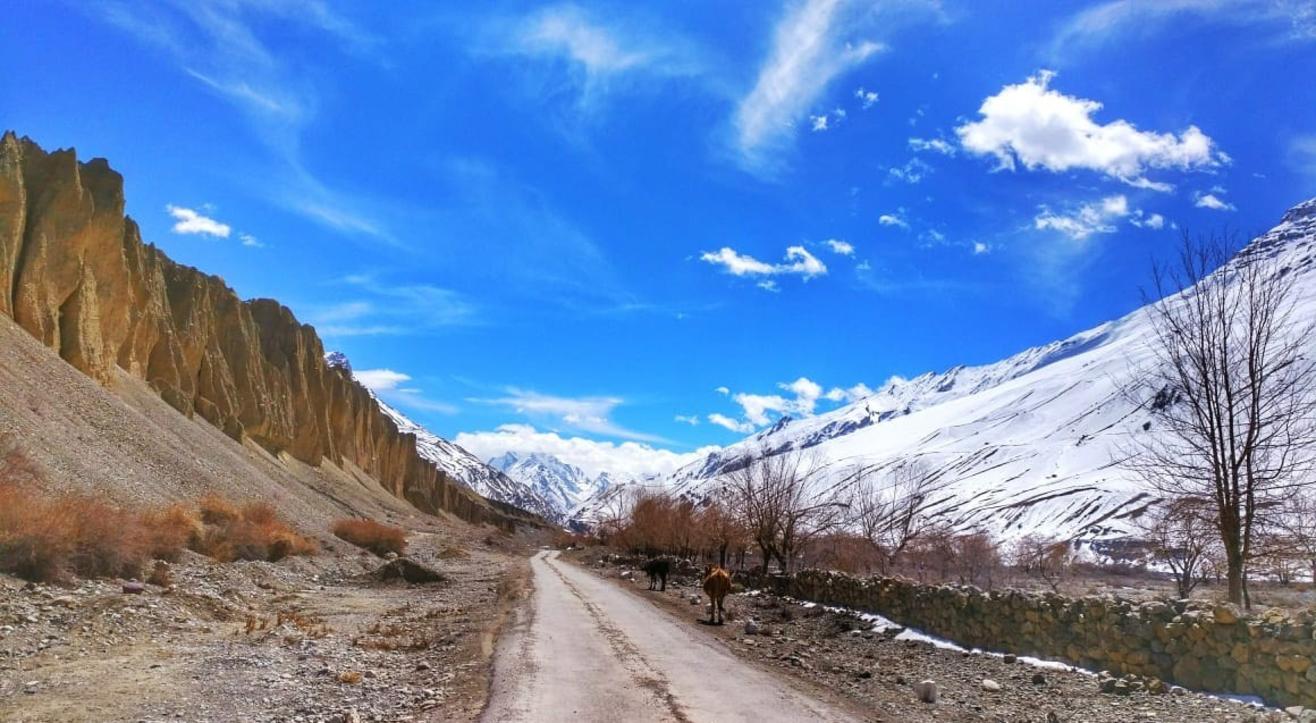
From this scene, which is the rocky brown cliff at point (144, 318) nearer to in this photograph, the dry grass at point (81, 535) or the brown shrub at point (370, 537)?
the brown shrub at point (370, 537)

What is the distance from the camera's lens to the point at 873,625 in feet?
65.2

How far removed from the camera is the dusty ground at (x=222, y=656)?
970 centimetres

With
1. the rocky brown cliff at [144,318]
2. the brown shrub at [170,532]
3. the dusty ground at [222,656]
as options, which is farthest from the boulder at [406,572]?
the rocky brown cliff at [144,318]

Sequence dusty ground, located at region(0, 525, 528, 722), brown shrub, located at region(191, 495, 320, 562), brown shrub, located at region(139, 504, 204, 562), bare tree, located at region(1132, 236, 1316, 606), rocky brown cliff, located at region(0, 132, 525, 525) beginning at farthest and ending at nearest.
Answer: rocky brown cliff, located at region(0, 132, 525, 525) → brown shrub, located at region(191, 495, 320, 562) → brown shrub, located at region(139, 504, 204, 562) → bare tree, located at region(1132, 236, 1316, 606) → dusty ground, located at region(0, 525, 528, 722)

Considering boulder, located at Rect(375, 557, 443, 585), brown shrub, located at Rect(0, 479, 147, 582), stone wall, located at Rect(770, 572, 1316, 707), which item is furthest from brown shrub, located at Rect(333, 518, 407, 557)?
stone wall, located at Rect(770, 572, 1316, 707)

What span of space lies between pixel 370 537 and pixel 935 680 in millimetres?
38010

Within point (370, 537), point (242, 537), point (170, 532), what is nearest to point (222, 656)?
point (170, 532)

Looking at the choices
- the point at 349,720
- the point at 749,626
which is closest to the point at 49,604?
the point at 349,720

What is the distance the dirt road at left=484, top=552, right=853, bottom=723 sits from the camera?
10102mm

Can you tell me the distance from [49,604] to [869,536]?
37.1 m

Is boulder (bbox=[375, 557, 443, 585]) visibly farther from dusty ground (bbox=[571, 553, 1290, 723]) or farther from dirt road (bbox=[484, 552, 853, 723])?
dusty ground (bbox=[571, 553, 1290, 723])

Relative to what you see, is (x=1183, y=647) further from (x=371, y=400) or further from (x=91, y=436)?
(x=371, y=400)

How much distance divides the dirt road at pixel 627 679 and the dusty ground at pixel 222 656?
617mm

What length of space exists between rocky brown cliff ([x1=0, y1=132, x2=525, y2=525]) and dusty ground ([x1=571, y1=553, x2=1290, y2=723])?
145ft
